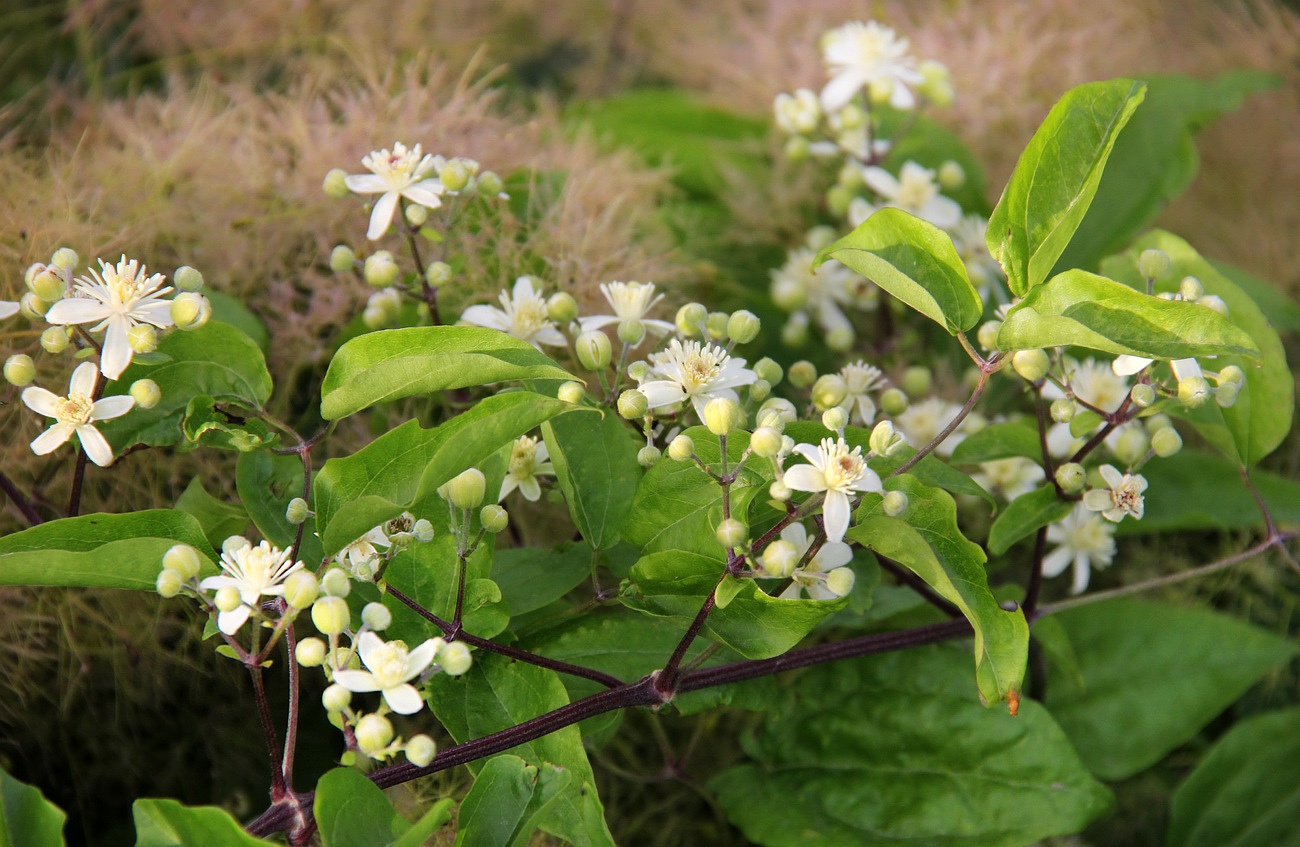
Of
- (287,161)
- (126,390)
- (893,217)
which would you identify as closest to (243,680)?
(126,390)

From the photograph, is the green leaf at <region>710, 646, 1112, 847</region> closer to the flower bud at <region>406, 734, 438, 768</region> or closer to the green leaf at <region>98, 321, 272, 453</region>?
the flower bud at <region>406, 734, 438, 768</region>

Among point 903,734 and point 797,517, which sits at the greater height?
point 797,517

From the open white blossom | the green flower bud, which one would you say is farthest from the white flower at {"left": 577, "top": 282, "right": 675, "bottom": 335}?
the green flower bud

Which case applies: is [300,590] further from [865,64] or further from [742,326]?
[865,64]

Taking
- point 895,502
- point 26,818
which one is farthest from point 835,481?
point 26,818

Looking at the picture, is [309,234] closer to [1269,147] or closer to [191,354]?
[191,354]

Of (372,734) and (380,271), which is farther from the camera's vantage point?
(380,271)

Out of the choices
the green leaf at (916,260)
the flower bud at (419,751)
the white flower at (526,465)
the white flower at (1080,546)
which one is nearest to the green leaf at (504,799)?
the flower bud at (419,751)
